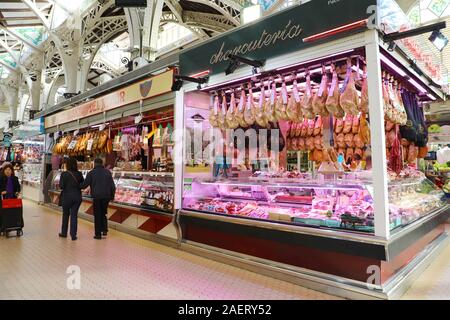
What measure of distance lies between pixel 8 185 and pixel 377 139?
6659 millimetres

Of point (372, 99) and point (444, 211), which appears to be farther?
point (444, 211)

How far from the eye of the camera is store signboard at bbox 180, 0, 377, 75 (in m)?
2.96

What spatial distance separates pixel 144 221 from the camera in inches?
222

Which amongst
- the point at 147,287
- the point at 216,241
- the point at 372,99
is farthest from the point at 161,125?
the point at 372,99

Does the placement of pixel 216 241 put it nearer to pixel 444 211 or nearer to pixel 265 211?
pixel 265 211

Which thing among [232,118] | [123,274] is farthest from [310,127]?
[123,274]

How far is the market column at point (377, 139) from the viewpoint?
277 centimetres

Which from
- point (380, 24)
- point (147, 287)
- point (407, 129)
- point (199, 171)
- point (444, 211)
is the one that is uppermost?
point (380, 24)

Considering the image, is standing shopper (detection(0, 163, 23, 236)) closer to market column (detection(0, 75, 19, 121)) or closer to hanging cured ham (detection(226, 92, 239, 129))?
hanging cured ham (detection(226, 92, 239, 129))

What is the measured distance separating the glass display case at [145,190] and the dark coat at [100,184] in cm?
50

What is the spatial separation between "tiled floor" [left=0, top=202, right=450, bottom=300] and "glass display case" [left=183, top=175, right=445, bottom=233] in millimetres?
694

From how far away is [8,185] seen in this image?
610 centimetres

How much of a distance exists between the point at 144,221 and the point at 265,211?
2711mm

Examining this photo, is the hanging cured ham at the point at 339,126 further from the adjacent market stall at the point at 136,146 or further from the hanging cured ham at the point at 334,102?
the adjacent market stall at the point at 136,146
